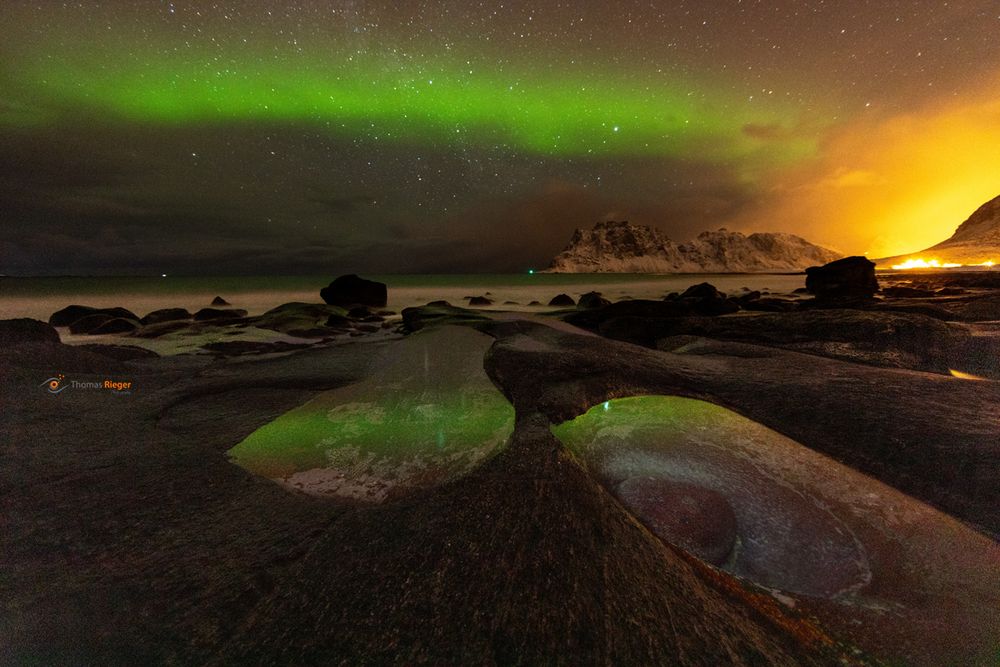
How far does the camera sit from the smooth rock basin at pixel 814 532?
197cm

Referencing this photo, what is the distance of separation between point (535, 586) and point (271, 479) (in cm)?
254

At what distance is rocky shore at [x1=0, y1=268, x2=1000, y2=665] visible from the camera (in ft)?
5.41

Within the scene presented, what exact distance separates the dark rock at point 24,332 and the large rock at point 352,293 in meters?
19.3

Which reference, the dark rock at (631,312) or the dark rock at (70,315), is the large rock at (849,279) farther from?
the dark rock at (70,315)

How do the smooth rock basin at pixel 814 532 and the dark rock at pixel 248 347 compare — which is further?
the dark rock at pixel 248 347


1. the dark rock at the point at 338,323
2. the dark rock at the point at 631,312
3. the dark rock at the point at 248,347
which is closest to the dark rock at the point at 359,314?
the dark rock at the point at 338,323

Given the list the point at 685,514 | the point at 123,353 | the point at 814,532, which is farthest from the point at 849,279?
the point at 123,353

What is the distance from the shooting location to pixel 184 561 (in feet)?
6.80

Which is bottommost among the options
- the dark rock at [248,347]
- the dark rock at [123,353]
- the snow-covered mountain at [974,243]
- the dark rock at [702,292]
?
the dark rock at [248,347]

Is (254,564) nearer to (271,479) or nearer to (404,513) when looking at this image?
(404,513)

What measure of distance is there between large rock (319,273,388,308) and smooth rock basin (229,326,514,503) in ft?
72.1

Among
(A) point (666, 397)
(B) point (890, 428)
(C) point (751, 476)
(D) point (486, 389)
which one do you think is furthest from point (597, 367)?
(B) point (890, 428)

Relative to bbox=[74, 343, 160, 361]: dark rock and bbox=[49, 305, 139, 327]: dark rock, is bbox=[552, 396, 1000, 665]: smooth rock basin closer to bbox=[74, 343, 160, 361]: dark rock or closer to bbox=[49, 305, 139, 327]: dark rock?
bbox=[74, 343, 160, 361]: dark rock

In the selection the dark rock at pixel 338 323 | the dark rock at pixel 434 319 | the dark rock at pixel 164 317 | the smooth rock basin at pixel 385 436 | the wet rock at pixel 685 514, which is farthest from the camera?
the dark rock at pixel 164 317
